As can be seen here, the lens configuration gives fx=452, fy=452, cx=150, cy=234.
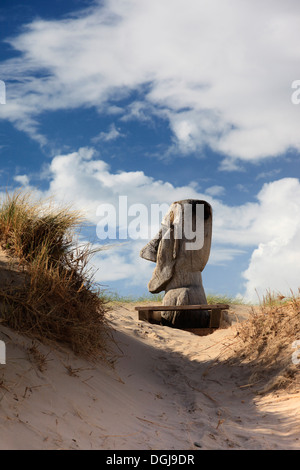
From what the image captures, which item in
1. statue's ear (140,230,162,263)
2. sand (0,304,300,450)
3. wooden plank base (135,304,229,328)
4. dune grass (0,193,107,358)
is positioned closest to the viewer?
sand (0,304,300,450)

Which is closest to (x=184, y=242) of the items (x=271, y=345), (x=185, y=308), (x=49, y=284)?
(x=185, y=308)

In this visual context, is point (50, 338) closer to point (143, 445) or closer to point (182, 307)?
point (143, 445)

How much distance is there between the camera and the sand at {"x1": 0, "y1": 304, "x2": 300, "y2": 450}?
3676 millimetres

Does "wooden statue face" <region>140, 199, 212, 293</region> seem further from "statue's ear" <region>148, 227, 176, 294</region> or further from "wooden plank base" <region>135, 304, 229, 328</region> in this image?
"wooden plank base" <region>135, 304, 229, 328</region>

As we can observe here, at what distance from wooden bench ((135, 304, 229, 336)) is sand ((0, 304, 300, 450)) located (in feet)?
7.14

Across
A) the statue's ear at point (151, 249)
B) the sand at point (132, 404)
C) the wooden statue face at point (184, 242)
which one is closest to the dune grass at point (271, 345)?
the sand at point (132, 404)

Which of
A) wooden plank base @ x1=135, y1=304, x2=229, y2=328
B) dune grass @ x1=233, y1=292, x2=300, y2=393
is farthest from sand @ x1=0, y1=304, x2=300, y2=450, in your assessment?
wooden plank base @ x1=135, y1=304, x2=229, y2=328

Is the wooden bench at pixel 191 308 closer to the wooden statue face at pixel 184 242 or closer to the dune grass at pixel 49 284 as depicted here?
the wooden statue face at pixel 184 242

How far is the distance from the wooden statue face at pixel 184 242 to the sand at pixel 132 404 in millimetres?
3183

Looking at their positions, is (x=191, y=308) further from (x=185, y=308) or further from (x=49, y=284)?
(x=49, y=284)

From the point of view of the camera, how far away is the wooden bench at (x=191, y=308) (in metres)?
8.95

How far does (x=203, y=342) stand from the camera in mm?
7844

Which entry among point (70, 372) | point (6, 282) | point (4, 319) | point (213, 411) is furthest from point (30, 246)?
point (213, 411)
